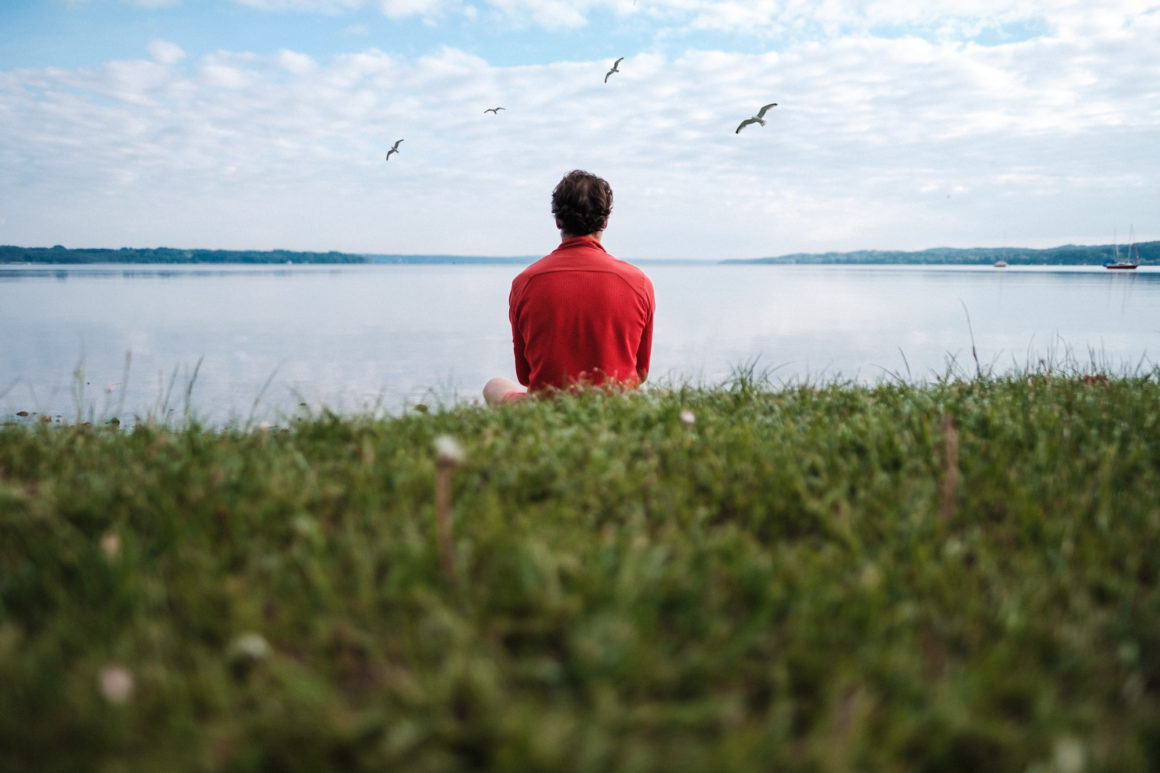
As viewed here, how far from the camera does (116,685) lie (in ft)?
4.32

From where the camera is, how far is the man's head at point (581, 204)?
14.4 ft

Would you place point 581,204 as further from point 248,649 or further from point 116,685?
point 116,685

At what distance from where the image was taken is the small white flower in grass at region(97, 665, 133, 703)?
1318mm

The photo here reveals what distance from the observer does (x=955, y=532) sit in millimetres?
2205

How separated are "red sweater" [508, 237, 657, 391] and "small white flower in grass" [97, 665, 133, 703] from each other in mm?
3104

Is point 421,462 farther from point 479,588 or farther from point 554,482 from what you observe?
point 479,588

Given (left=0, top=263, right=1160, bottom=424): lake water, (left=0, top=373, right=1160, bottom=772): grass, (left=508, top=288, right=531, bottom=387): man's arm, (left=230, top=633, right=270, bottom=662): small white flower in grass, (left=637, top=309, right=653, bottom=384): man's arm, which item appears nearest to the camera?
(left=0, top=373, right=1160, bottom=772): grass

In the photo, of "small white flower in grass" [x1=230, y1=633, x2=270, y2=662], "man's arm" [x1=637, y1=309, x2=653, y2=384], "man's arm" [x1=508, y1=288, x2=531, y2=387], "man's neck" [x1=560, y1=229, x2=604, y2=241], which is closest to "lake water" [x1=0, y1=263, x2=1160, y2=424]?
"man's arm" [x1=637, y1=309, x2=653, y2=384]

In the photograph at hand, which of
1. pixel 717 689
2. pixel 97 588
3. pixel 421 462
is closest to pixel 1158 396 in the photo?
pixel 717 689

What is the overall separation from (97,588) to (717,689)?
155 cm

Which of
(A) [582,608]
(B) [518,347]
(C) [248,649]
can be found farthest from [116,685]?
(B) [518,347]

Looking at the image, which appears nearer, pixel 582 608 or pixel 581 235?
pixel 582 608

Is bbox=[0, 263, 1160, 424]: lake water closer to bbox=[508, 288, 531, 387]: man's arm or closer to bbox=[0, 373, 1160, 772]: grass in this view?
bbox=[508, 288, 531, 387]: man's arm

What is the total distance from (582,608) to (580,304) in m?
2.93
